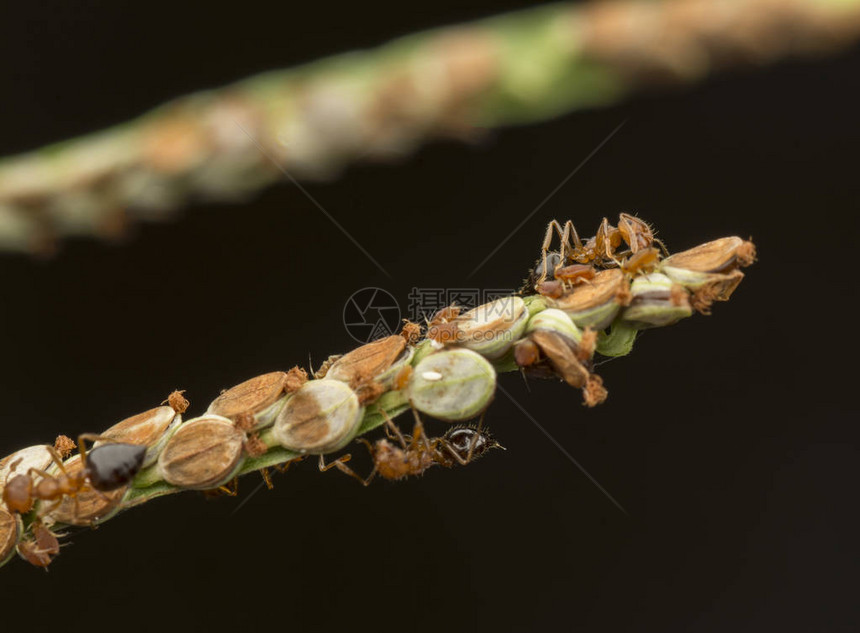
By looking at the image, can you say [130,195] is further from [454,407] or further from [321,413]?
[454,407]

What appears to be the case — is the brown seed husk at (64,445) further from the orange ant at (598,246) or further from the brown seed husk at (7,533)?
the orange ant at (598,246)

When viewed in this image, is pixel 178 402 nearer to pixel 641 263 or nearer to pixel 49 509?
pixel 49 509

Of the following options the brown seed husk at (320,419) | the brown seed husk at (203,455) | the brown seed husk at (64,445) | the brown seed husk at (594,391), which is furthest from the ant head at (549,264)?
the brown seed husk at (64,445)

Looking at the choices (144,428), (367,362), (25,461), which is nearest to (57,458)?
(25,461)

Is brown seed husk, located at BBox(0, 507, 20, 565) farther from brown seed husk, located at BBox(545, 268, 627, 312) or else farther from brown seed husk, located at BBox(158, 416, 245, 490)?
brown seed husk, located at BBox(545, 268, 627, 312)

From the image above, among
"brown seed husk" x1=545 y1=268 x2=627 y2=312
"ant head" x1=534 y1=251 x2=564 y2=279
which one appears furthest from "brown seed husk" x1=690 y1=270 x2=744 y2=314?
"ant head" x1=534 y1=251 x2=564 y2=279

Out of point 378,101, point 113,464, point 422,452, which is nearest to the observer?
point 113,464
